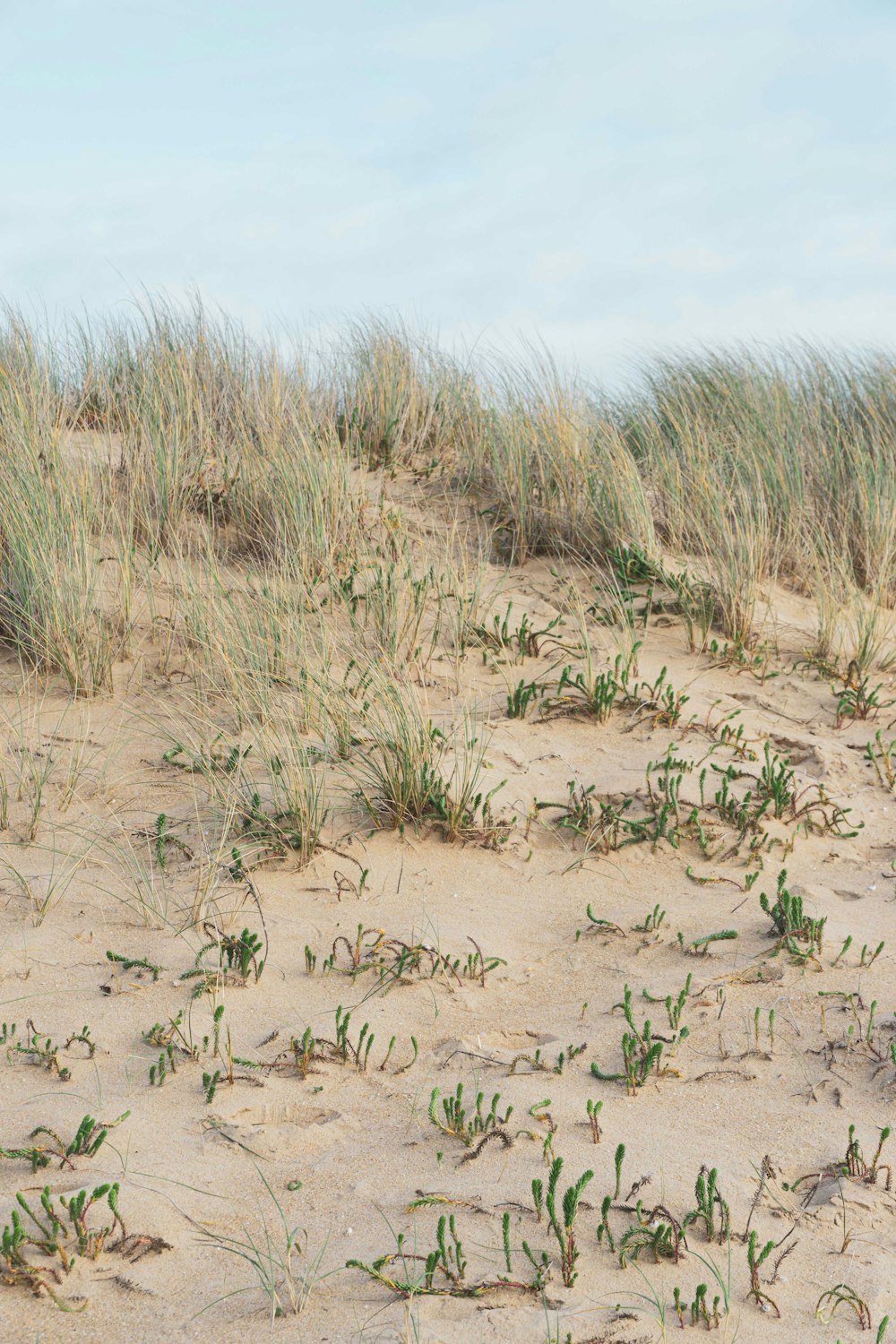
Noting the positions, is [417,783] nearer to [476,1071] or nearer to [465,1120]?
[476,1071]

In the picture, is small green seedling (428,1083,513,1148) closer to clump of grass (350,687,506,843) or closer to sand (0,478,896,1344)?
sand (0,478,896,1344)

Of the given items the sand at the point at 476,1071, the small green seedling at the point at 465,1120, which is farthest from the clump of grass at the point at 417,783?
the small green seedling at the point at 465,1120

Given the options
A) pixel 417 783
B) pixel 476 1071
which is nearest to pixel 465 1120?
pixel 476 1071

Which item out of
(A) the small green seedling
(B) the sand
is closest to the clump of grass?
(B) the sand

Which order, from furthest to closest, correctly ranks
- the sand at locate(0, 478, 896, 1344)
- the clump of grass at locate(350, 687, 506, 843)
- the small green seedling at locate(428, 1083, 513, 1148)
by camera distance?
the clump of grass at locate(350, 687, 506, 843)
the small green seedling at locate(428, 1083, 513, 1148)
the sand at locate(0, 478, 896, 1344)

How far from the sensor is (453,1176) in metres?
2.58

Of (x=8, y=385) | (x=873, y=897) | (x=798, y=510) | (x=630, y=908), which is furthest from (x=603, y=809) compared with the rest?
(x=8, y=385)

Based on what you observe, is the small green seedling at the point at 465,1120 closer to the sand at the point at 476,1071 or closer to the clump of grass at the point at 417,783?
the sand at the point at 476,1071

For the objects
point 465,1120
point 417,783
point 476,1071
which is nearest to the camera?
point 465,1120

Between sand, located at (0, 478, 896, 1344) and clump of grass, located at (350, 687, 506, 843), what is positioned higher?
clump of grass, located at (350, 687, 506, 843)

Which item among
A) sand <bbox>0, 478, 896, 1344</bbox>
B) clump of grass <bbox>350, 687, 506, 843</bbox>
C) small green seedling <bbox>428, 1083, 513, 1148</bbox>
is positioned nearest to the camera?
sand <bbox>0, 478, 896, 1344</bbox>

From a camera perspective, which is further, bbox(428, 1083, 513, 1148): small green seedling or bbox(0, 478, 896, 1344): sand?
bbox(428, 1083, 513, 1148): small green seedling

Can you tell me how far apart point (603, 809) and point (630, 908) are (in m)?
0.48

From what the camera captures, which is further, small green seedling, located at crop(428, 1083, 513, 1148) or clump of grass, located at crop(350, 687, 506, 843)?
clump of grass, located at crop(350, 687, 506, 843)
